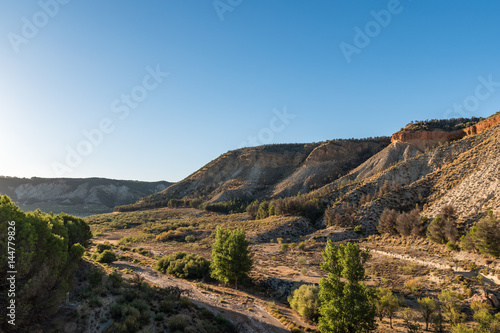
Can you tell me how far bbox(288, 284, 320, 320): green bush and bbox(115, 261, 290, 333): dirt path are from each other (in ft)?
7.85

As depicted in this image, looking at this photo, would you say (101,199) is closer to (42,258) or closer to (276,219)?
(276,219)

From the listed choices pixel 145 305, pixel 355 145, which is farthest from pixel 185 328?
pixel 355 145

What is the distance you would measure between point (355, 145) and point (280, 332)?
103 metres

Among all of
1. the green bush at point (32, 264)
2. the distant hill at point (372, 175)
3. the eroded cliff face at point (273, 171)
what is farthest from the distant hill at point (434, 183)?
the green bush at point (32, 264)

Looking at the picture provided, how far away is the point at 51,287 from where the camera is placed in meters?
11.8

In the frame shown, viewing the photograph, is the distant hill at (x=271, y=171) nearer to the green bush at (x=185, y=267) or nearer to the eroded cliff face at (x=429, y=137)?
the eroded cliff face at (x=429, y=137)

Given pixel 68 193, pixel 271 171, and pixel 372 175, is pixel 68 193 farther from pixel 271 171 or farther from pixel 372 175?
pixel 372 175

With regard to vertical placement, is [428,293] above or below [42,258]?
below

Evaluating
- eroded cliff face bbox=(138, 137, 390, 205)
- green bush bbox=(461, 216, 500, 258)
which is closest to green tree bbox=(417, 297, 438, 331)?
green bush bbox=(461, 216, 500, 258)

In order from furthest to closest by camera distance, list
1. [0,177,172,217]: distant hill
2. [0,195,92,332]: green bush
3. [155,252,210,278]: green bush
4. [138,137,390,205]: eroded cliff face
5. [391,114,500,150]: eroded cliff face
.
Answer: [0,177,172,217]: distant hill, [138,137,390,205]: eroded cliff face, [391,114,500,150]: eroded cliff face, [155,252,210,278]: green bush, [0,195,92,332]: green bush

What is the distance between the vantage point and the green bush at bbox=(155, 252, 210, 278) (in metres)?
27.7

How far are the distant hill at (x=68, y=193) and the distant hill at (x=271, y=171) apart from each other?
35.3 m

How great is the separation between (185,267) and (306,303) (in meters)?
14.9

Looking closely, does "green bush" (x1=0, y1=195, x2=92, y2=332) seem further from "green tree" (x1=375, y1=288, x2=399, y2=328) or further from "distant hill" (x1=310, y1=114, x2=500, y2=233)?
"distant hill" (x1=310, y1=114, x2=500, y2=233)
